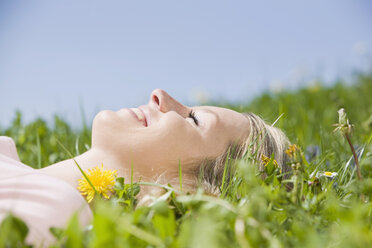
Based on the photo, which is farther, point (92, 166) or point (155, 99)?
point (155, 99)

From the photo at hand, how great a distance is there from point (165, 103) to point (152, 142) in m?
0.30

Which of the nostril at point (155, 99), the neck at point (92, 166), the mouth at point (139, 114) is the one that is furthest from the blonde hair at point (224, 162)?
the nostril at point (155, 99)

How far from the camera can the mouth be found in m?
1.91

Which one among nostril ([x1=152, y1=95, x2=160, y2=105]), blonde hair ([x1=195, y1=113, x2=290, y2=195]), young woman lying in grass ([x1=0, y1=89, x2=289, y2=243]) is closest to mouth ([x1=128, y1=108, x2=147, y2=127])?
young woman lying in grass ([x1=0, y1=89, x2=289, y2=243])

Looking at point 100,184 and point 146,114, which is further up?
point 146,114

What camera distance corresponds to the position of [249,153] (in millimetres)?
1700

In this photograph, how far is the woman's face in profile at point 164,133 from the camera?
1.77m

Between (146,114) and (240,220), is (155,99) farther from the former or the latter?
(240,220)

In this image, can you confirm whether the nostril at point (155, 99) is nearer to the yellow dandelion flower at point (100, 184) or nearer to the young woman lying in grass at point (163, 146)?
the young woman lying in grass at point (163, 146)

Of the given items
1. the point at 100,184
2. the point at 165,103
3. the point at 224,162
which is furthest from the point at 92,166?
the point at 224,162

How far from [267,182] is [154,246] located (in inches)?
24.4

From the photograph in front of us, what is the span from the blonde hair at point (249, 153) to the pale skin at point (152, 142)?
0.05m

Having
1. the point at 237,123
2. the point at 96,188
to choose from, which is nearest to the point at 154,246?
the point at 96,188

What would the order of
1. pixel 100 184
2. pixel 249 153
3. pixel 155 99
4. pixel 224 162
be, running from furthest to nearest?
pixel 155 99, pixel 224 162, pixel 249 153, pixel 100 184
